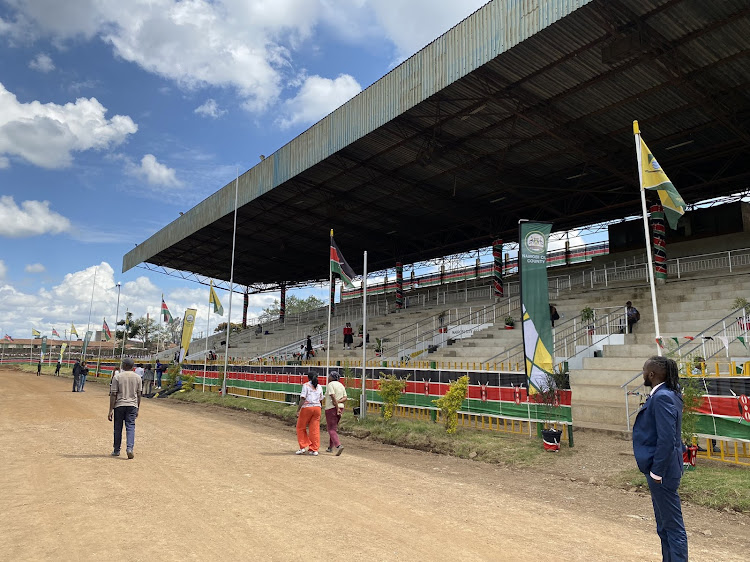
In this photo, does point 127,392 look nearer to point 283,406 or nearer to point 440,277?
point 283,406

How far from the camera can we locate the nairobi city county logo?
11.1 metres

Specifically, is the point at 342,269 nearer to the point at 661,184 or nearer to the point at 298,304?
the point at 661,184

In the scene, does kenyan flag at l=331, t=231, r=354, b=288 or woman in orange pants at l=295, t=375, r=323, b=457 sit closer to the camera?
woman in orange pants at l=295, t=375, r=323, b=457

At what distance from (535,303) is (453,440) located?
357cm

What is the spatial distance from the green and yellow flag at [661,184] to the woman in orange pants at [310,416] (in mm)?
7253

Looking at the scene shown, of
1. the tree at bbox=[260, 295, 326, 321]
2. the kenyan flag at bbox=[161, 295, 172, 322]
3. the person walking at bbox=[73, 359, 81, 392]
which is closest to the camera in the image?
the person walking at bbox=[73, 359, 81, 392]

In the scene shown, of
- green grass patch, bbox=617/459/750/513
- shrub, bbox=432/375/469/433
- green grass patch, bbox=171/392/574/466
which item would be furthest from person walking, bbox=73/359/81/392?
green grass patch, bbox=617/459/750/513

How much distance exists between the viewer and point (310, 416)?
1009 cm

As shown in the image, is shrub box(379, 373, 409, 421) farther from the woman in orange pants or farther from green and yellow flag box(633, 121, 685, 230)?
green and yellow flag box(633, 121, 685, 230)

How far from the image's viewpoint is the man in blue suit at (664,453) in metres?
3.82

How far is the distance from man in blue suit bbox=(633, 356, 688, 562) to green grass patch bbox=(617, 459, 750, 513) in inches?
141

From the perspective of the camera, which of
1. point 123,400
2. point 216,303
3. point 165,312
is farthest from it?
point 165,312

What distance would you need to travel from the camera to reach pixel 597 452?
984 cm

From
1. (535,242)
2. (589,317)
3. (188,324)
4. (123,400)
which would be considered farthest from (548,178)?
(123,400)
